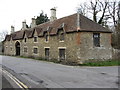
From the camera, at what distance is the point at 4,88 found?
32.7 feet

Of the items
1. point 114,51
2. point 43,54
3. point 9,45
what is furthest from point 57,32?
point 9,45

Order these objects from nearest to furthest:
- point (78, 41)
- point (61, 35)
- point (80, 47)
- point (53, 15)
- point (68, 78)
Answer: point (68, 78) → point (80, 47) → point (78, 41) → point (61, 35) → point (53, 15)

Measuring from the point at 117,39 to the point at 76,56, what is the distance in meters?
14.4

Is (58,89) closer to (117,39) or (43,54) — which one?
(43,54)

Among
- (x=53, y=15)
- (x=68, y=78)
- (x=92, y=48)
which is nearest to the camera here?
(x=68, y=78)

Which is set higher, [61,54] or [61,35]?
[61,35]

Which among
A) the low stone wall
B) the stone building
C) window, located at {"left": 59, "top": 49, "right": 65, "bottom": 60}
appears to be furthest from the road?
the low stone wall

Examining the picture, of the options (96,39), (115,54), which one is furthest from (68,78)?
(115,54)

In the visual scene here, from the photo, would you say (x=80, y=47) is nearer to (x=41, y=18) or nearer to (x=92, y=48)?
(x=92, y=48)

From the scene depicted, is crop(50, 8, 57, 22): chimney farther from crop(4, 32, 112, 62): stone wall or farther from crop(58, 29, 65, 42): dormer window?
crop(58, 29, 65, 42): dormer window

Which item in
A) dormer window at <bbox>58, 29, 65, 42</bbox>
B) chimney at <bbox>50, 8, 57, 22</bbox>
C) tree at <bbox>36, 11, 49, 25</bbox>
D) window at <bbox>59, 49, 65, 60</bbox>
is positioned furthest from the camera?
tree at <bbox>36, 11, 49, 25</bbox>

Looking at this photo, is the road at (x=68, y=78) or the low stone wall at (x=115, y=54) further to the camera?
the low stone wall at (x=115, y=54)

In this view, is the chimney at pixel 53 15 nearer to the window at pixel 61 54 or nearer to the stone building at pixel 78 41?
the stone building at pixel 78 41

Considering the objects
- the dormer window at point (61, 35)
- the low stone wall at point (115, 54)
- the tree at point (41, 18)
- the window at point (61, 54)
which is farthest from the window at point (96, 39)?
the tree at point (41, 18)
